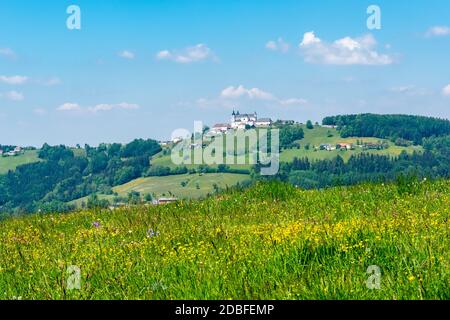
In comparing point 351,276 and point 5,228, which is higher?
point 351,276

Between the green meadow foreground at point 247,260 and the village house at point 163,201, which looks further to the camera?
the village house at point 163,201

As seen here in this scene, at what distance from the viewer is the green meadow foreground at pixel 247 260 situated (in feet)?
16.5

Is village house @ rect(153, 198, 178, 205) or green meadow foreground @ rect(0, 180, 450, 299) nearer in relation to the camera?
green meadow foreground @ rect(0, 180, 450, 299)

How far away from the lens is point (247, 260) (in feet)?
20.5

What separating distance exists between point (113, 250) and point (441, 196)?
7.53m

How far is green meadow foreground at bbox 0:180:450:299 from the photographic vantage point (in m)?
5.04

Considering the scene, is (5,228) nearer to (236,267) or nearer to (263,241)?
(263,241)

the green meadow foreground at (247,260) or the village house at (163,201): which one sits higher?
the green meadow foreground at (247,260)

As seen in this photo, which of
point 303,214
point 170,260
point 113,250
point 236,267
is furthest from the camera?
point 303,214

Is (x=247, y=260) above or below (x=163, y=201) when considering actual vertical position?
above

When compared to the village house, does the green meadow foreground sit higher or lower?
higher

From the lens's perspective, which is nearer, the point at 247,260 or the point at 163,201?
the point at 247,260
